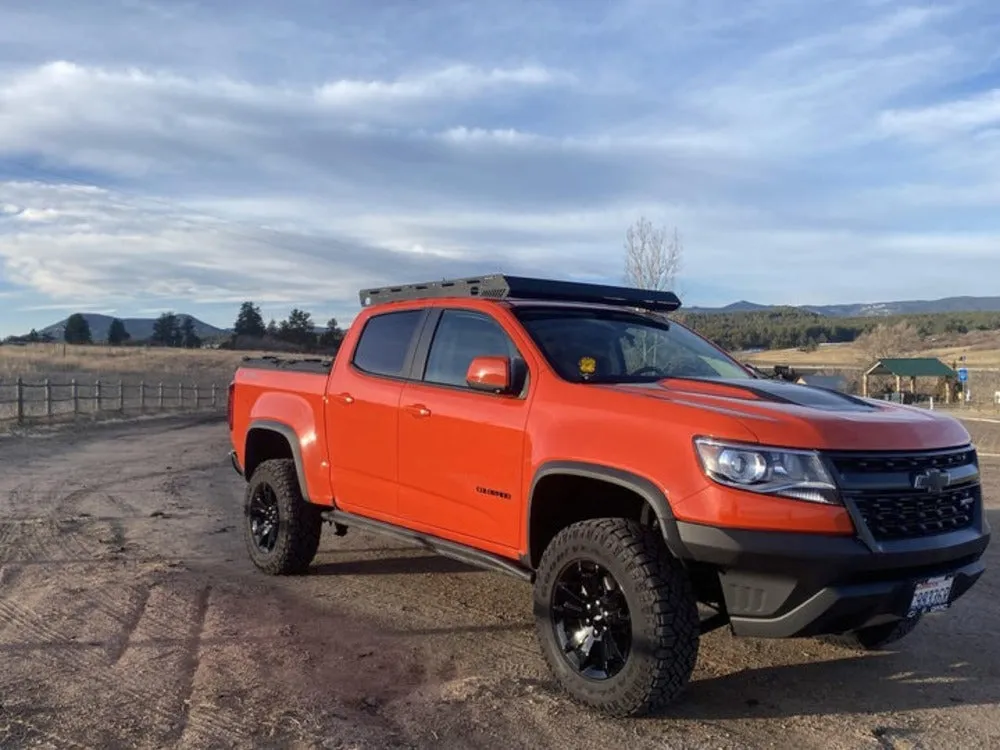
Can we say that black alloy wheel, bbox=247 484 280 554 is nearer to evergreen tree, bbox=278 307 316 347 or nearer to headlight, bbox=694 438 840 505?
headlight, bbox=694 438 840 505

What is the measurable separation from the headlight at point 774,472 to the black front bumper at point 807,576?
173 mm

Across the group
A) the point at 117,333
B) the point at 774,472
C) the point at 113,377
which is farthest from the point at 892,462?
the point at 117,333

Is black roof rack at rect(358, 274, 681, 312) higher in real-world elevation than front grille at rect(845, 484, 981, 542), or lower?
higher

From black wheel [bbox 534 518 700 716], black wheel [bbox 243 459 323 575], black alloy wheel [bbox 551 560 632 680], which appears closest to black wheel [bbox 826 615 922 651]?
black wheel [bbox 534 518 700 716]

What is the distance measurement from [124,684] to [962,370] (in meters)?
64.6

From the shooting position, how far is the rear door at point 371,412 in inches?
217

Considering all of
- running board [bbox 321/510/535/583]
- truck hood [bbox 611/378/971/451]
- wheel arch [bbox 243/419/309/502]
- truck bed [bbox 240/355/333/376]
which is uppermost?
truck bed [bbox 240/355/333/376]

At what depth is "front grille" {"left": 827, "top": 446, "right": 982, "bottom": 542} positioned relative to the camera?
3709 millimetres

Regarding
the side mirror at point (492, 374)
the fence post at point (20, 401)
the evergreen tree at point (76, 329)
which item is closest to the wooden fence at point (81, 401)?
the fence post at point (20, 401)

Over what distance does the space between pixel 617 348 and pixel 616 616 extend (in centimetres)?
161

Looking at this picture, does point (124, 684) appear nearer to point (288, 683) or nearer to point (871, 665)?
point (288, 683)

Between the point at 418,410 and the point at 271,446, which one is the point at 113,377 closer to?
the point at 271,446

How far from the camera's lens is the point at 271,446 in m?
7.07

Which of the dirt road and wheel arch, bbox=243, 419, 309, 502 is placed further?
wheel arch, bbox=243, 419, 309, 502
